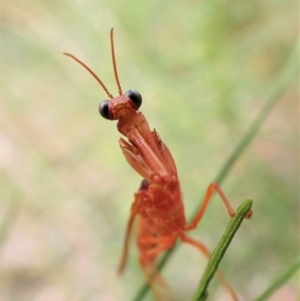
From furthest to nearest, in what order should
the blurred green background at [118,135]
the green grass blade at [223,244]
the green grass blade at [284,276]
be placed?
the blurred green background at [118,135] → the green grass blade at [284,276] → the green grass blade at [223,244]

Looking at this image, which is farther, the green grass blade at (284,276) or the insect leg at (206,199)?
the insect leg at (206,199)

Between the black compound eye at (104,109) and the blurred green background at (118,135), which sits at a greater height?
the blurred green background at (118,135)

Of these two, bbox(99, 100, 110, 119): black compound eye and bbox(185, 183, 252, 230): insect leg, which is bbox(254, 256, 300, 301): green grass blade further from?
bbox(99, 100, 110, 119): black compound eye

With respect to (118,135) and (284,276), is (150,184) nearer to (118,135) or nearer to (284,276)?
(284,276)

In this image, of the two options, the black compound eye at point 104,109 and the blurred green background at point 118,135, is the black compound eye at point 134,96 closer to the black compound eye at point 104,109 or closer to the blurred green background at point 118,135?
the black compound eye at point 104,109

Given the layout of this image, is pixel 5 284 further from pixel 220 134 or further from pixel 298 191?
pixel 298 191

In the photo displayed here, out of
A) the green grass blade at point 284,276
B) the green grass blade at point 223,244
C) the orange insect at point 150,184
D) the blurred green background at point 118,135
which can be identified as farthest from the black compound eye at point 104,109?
the blurred green background at point 118,135
